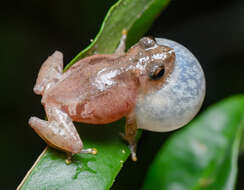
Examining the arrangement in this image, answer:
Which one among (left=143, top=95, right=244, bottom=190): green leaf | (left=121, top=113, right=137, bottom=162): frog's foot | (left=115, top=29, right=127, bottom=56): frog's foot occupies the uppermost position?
(left=115, top=29, right=127, bottom=56): frog's foot

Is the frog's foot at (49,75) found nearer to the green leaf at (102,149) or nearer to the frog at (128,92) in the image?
the frog at (128,92)

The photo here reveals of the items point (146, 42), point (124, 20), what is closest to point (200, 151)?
point (146, 42)

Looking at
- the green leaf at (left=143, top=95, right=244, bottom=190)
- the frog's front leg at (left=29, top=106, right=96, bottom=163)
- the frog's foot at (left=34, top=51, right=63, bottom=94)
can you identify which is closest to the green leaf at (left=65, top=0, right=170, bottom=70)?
the frog's foot at (left=34, top=51, right=63, bottom=94)

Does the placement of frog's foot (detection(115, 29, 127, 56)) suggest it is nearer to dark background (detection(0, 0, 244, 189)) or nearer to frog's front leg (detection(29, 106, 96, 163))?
frog's front leg (detection(29, 106, 96, 163))

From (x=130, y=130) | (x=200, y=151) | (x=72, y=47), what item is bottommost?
(x=200, y=151)

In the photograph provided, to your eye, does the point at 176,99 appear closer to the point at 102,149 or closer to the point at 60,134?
the point at 102,149

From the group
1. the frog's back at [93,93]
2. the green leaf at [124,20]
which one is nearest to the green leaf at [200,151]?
the frog's back at [93,93]
